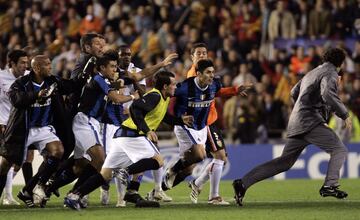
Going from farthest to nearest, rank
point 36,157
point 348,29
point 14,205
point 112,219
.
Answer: point 348,29, point 36,157, point 14,205, point 112,219

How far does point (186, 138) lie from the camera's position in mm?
14156

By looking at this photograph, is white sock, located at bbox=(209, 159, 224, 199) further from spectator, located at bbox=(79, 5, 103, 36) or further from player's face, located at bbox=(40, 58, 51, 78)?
spectator, located at bbox=(79, 5, 103, 36)

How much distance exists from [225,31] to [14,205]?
428 inches

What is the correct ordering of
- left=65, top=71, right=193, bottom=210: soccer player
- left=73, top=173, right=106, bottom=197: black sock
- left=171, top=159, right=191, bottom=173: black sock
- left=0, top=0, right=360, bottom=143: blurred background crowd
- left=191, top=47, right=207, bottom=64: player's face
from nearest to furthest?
left=73, top=173, right=106, bottom=197: black sock → left=65, top=71, right=193, bottom=210: soccer player → left=171, top=159, right=191, bottom=173: black sock → left=191, top=47, right=207, bottom=64: player's face → left=0, top=0, right=360, bottom=143: blurred background crowd

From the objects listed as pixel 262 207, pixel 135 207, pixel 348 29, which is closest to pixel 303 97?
pixel 262 207

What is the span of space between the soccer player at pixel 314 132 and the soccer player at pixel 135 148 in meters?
1.21

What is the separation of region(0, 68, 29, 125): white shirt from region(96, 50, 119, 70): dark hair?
1971 millimetres

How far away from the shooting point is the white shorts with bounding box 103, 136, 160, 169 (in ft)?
41.3

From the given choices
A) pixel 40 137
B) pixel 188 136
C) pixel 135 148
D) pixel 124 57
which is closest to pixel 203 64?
pixel 188 136

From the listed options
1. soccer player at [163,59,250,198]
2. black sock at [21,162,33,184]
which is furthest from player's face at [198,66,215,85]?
black sock at [21,162,33,184]

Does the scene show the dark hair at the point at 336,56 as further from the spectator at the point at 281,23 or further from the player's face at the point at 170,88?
the spectator at the point at 281,23

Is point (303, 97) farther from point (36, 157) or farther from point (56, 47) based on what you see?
point (56, 47)

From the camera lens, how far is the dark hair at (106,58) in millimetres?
12854

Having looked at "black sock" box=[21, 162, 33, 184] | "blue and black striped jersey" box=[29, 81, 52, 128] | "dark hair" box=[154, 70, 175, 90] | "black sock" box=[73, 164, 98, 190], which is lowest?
"black sock" box=[21, 162, 33, 184]
